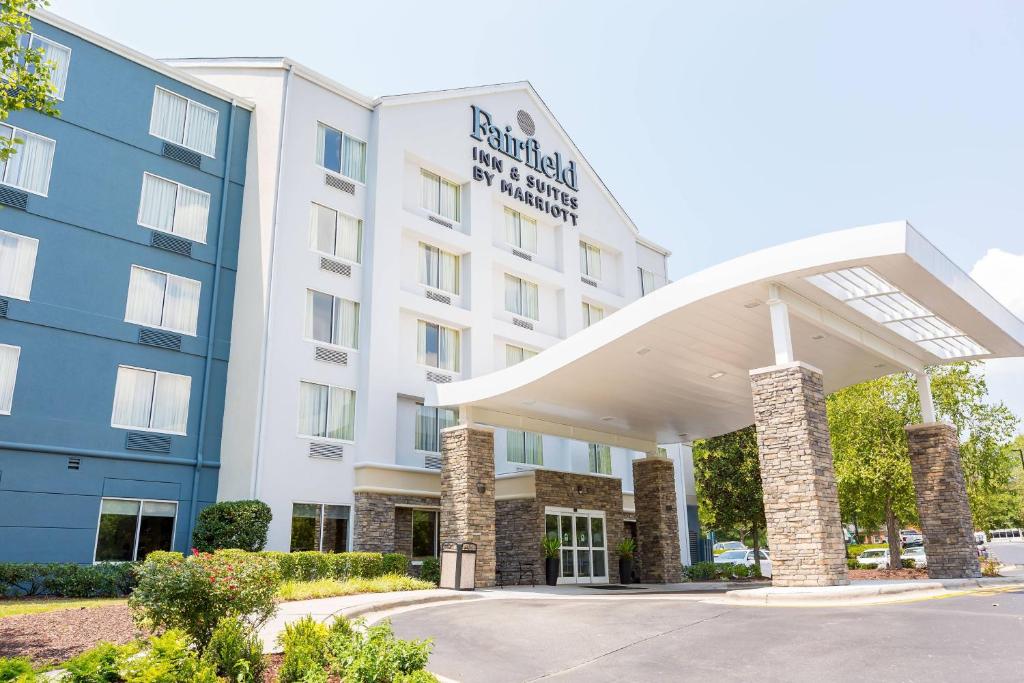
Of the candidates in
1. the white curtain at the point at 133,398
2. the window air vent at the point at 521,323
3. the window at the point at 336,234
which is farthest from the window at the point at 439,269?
the white curtain at the point at 133,398

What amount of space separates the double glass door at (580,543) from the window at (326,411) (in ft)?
22.1

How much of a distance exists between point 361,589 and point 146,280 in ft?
35.6

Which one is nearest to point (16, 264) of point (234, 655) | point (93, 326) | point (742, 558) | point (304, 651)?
point (93, 326)

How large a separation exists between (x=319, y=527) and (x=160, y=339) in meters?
6.86

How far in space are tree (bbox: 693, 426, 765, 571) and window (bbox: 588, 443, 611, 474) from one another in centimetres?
477

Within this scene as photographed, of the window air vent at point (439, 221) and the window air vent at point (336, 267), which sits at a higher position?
the window air vent at point (439, 221)

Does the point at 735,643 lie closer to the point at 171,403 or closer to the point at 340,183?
the point at 171,403

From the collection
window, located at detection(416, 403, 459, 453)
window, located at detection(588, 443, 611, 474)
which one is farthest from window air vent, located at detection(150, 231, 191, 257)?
window, located at detection(588, 443, 611, 474)

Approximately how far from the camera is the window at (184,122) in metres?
22.2

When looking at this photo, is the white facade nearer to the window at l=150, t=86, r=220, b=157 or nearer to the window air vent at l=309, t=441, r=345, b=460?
the window air vent at l=309, t=441, r=345, b=460

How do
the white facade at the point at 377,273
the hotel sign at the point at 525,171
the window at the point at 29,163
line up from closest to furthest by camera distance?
the window at the point at 29,163
the white facade at the point at 377,273
the hotel sign at the point at 525,171

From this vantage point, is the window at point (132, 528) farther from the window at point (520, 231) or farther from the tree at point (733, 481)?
the tree at point (733, 481)

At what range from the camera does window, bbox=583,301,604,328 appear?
105 feet

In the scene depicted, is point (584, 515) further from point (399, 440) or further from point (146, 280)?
point (146, 280)
